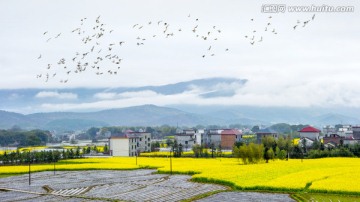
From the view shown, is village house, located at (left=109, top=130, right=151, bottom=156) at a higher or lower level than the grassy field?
higher

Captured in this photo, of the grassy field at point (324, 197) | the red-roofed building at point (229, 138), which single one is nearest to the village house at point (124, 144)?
the red-roofed building at point (229, 138)

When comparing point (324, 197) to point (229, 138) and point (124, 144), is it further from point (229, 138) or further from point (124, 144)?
point (229, 138)

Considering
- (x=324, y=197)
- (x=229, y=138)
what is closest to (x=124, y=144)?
(x=229, y=138)

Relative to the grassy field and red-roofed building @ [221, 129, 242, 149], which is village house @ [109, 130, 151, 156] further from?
the grassy field

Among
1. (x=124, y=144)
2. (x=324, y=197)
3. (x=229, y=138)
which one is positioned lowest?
(x=324, y=197)

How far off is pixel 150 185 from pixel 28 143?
121 m

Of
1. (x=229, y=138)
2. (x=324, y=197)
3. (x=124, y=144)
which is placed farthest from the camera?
(x=229, y=138)

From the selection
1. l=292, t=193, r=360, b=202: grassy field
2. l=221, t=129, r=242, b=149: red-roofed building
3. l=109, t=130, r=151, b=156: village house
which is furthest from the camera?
l=221, t=129, r=242, b=149: red-roofed building

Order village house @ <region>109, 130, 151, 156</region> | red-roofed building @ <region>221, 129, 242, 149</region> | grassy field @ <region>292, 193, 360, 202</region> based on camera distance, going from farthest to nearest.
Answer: red-roofed building @ <region>221, 129, 242, 149</region>
village house @ <region>109, 130, 151, 156</region>
grassy field @ <region>292, 193, 360, 202</region>

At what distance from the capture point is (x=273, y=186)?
37469 millimetres

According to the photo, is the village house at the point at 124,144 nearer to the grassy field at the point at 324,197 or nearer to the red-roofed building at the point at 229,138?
the red-roofed building at the point at 229,138

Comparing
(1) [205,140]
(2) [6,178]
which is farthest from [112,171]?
(1) [205,140]

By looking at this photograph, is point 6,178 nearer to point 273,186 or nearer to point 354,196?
point 273,186

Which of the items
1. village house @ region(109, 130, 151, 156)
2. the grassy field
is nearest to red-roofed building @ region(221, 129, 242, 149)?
village house @ region(109, 130, 151, 156)
